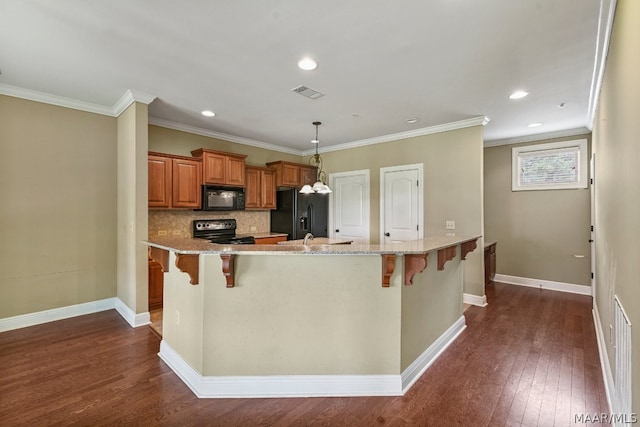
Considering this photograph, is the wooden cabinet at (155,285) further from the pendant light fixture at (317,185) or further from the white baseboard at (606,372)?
A: the white baseboard at (606,372)

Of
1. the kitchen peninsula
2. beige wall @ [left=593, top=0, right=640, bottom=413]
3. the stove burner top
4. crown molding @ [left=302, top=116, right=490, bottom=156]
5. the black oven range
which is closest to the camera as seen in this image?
beige wall @ [left=593, top=0, right=640, bottom=413]

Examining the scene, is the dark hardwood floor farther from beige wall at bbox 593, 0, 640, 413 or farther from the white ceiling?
the white ceiling

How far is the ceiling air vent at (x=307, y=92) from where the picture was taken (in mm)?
3365

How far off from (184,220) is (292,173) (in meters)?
2.20

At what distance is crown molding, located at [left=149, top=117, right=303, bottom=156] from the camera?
4611 mm

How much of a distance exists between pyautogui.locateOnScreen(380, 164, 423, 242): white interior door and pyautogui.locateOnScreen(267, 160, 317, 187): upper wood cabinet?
5.24ft

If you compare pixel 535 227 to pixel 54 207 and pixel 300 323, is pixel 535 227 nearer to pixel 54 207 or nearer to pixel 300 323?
pixel 300 323

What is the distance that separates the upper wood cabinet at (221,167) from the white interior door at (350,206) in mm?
1959

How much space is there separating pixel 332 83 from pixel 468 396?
10.0 ft

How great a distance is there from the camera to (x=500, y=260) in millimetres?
5867

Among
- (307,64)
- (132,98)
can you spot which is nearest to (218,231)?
(132,98)

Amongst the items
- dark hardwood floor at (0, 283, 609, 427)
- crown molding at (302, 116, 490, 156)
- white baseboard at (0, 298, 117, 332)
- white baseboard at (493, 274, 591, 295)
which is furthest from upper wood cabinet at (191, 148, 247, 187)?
white baseboard at (493, 274, 591, 295)

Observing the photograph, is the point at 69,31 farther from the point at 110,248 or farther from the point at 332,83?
the point at 110,248

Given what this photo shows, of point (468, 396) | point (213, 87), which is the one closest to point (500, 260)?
point (468, 396)
